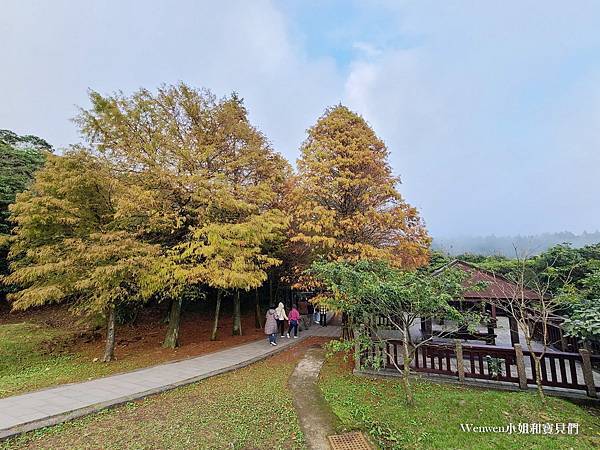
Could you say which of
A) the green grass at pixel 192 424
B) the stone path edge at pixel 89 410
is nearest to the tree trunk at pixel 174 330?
the stone path edge at pixel 89 410

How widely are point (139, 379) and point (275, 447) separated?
466 centimetres

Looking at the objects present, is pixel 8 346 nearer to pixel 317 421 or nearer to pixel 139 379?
pixel 139 379

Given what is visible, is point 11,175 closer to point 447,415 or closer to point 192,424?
point 192,424

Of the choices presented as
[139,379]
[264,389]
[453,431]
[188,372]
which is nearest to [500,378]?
[453,431]

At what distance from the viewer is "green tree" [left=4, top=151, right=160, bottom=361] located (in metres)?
8.15

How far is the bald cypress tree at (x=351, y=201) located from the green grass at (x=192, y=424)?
487cm

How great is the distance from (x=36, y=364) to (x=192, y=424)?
876 centimetres

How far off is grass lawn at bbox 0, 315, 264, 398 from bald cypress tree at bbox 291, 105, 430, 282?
236 inches

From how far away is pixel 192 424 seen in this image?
16.5 feet

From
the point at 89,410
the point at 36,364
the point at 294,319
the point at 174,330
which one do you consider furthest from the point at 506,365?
the point at 36,364

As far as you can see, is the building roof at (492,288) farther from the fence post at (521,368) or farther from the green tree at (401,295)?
the green tree at (401,295)

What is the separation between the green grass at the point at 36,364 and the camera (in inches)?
300

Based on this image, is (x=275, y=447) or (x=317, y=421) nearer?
(x=275, y=447)

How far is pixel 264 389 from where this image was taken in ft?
22.4
